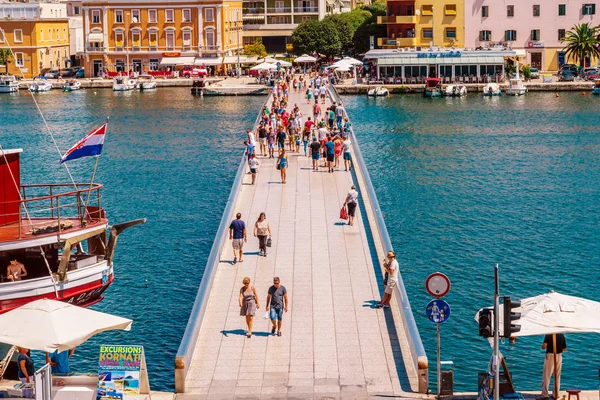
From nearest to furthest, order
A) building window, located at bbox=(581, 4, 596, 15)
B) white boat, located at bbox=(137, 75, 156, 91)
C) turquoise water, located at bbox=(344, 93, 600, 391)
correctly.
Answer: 1. turquoise water, located at bbox=(344, 93, 600, 391)
2. building window, located at bbox=(581, 4, 596, 15)
3. white boat, located at bbox=(137, 75, 156, 91)

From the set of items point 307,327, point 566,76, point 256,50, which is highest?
point 256,50

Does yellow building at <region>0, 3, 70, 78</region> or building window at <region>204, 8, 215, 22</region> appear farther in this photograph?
building window at <region>204, 8, 215, 22</region>

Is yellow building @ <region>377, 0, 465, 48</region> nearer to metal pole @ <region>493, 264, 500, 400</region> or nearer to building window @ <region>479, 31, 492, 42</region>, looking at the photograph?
building window @ <region>479, 31, 492, 42</region>

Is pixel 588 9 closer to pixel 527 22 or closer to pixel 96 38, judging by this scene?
pixel 527 22

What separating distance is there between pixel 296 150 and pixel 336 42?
3036 inches

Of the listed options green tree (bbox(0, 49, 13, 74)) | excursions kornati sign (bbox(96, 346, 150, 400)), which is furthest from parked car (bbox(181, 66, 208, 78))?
excursions kornati sign (bbox(96, 346, 150, 400))

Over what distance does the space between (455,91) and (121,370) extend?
83459 millimetres

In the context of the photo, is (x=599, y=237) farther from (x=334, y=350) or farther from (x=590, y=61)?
(x=590, y=61)

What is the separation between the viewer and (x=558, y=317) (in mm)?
19719

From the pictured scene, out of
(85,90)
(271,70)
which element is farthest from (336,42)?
(85,90)

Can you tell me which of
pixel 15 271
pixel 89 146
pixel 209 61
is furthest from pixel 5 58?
pixel 15 271

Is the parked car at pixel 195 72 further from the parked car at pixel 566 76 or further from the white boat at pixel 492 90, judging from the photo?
the parked car at pixel 566 76

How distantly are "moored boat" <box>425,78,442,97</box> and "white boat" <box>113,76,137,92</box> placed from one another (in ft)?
104

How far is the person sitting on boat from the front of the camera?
971 inches
